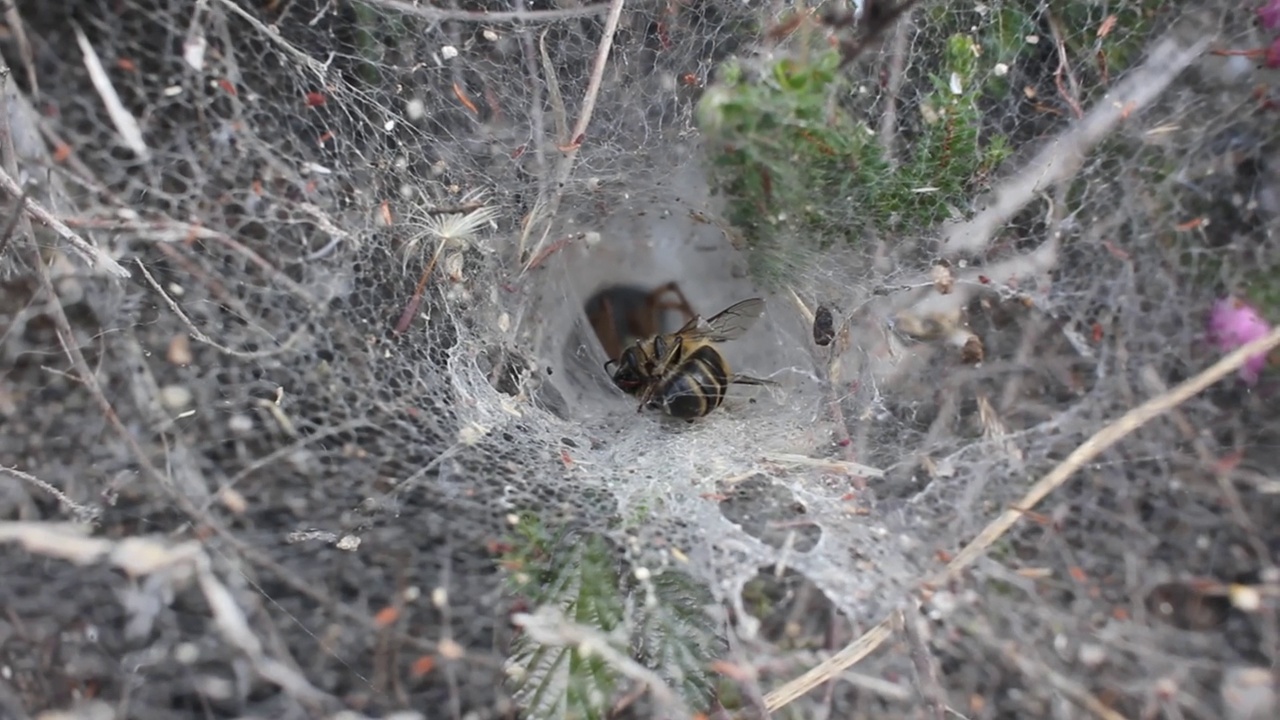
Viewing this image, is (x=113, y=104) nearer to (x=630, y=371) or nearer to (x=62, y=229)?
(x=62, y=229)

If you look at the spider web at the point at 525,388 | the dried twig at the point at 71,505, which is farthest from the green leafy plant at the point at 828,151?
the dried twig at the point at 71,505

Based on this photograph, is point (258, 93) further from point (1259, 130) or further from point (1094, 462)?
point (1259, 130)

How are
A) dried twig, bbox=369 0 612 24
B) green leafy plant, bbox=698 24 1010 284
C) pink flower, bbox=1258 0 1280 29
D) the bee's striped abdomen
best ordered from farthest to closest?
the bee's striped abdomen
dried twig, bbox=369 0 612 24
pink flower, bbox=1258 0 1280 29
green leafy plant, bbox=698 24 1010 284

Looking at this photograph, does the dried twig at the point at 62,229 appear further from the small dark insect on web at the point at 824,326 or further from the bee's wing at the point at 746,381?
the small dark insect on web at the point at 824,326

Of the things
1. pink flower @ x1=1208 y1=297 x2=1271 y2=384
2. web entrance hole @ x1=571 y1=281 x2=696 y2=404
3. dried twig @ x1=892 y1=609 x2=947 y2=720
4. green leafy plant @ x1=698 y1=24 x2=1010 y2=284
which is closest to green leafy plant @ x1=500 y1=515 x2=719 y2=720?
dried twig @ x1=892 y1=609 x2=947 y2=720

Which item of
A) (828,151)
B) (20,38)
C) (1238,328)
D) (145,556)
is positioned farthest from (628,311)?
(20,38)

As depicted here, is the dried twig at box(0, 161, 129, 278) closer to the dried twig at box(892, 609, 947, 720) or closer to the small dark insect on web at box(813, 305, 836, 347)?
the small dark insect on web at box(813, 305, 836, 347)

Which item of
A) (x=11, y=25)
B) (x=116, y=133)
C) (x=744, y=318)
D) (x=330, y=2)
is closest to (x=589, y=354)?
(x=744, y=318)
